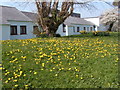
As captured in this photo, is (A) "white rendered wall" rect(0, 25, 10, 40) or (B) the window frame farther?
(B) the window frame

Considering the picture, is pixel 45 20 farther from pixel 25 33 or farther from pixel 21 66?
pixel 21 66

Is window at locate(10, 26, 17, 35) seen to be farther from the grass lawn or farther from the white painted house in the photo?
the grass lawn

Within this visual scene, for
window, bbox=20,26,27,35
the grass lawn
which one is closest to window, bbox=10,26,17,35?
window, bbox=20,26,27,35

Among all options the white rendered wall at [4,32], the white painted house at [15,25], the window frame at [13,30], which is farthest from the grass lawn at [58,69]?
the window frame at [13,30]

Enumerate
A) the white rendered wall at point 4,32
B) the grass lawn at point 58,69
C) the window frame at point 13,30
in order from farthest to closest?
the window frame at point 13,30 < the white rendered wall at point 4,32 < the grass lawn at point 58,69

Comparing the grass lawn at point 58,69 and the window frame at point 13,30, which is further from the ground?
the window frame at point 13,30

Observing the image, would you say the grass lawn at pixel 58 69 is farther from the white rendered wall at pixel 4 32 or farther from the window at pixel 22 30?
the window at pixel 22 30

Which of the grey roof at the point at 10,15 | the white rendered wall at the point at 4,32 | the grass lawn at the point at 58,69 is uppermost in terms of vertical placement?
the grey roof at the point at 10,15

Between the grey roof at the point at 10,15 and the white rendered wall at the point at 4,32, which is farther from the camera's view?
the grey roof at the point at 10,15

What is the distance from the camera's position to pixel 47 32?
18.2m

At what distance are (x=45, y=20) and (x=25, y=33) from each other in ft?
31.4

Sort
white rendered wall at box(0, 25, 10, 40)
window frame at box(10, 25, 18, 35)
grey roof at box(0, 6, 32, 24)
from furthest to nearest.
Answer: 1. window frame at box(10, 25, 18, 35)
2. grey roof at box(0, 6, 32, 24)
3. white rendered wall at box(0, 25, 10, 40)

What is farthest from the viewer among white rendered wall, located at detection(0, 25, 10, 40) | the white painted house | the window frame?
the window frame

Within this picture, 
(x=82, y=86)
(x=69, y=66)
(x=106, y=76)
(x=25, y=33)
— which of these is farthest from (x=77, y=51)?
(x=25, y=33)
